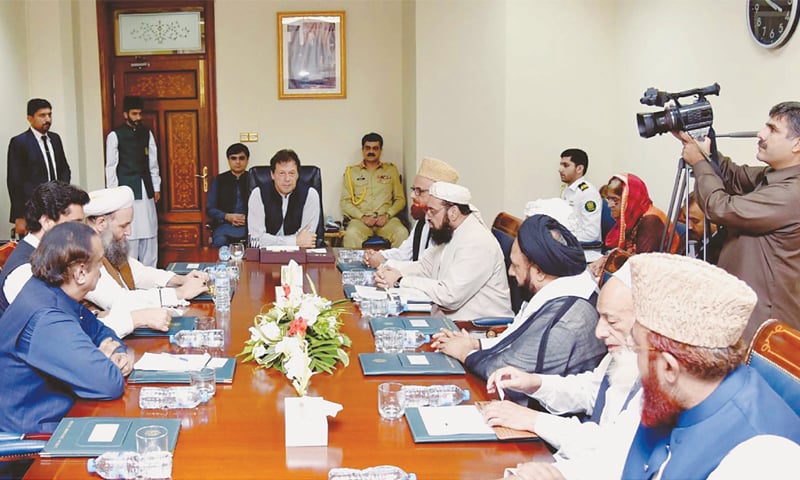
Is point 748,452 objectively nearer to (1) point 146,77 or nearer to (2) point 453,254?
(2) point 453,254

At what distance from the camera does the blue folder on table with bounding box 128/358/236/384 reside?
218 centimetres

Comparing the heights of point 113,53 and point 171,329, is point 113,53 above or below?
above

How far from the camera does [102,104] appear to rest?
7617 millimetres

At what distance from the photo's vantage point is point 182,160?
775cm

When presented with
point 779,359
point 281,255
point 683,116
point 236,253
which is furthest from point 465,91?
point 779,359

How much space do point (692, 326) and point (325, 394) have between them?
117 cm

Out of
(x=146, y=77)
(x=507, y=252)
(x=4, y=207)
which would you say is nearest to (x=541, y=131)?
(x=507, y=252)

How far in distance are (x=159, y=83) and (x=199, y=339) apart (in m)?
5.70

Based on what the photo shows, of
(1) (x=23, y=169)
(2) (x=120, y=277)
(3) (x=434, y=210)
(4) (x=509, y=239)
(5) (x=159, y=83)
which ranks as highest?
(5) (x=159, y=83)

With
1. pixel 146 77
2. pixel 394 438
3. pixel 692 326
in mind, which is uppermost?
pixel 146 77

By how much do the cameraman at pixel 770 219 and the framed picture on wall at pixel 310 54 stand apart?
5.06 meters

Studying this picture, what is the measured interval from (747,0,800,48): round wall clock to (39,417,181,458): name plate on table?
3.48m

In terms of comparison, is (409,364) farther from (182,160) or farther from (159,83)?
(159,83)

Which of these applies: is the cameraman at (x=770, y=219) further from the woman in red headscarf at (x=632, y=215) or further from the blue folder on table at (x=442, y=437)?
the blue folder on table at (x=442, y=437)
